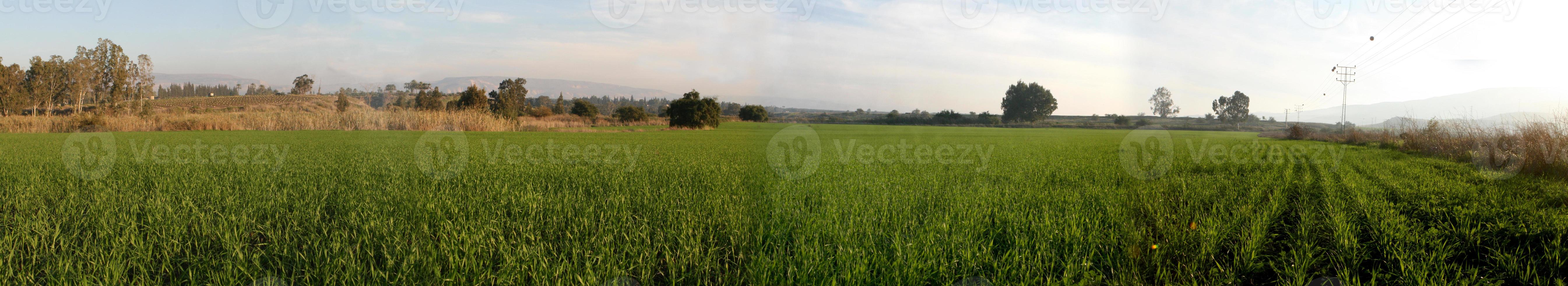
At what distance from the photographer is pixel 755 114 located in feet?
246

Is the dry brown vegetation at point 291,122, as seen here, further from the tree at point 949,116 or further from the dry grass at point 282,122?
the tree at point 949,116

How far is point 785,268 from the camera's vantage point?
354 cm

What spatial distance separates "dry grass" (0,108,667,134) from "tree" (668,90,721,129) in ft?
38.4

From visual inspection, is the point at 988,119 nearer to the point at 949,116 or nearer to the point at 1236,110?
the point at 949,116

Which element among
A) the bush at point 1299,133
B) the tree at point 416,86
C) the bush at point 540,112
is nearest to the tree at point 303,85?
the tree at point 416,86

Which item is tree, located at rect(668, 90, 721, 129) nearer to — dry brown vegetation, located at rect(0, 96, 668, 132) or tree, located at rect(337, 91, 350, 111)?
dry brown vegetation, located at rect(0, 96, 668, 132)

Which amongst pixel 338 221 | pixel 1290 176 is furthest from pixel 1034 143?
pixel 338 221

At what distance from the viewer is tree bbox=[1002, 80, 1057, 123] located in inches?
3637

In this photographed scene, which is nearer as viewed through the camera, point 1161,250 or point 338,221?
point 1161,250

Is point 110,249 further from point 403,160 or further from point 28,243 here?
point 403,160

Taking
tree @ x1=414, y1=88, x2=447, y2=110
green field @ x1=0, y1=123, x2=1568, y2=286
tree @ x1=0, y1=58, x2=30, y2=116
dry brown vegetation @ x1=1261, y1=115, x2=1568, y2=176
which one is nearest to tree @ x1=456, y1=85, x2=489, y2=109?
tree @ x1=414, y1=88, x2=447, y2=110

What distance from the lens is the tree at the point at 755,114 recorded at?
75000 millimetres

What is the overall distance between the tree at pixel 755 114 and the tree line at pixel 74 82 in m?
55.2

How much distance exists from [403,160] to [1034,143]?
2047 cm
